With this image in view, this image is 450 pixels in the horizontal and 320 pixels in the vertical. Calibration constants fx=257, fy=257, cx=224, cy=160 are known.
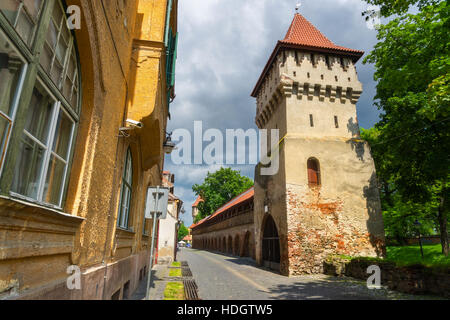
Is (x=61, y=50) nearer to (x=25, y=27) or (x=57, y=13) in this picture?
(x=57, y=13)

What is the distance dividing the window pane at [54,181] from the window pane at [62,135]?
0.13 meters

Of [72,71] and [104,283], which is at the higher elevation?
[72,71]

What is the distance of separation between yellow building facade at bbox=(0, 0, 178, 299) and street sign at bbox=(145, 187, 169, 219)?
68 centimetres

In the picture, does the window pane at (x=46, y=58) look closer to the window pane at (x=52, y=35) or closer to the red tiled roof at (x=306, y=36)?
the window pane at (x=52, y=35)

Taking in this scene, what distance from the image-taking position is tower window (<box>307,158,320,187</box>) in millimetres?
14484

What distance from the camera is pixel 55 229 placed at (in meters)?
2.72

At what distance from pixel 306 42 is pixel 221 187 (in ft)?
115

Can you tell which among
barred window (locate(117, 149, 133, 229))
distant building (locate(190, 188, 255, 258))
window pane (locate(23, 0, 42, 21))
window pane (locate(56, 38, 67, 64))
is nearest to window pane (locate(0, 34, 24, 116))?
window pane (locate(23, 0, 42, 21))

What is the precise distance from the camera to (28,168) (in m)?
Answer: 2.46

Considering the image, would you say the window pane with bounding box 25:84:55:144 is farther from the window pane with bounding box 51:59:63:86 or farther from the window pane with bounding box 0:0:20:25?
the window pane with bounding box 0:0:20:25

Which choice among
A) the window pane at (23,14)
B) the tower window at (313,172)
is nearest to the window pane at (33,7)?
the window pane at (23,14)

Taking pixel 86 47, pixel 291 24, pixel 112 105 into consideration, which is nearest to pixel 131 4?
pixel 112 105

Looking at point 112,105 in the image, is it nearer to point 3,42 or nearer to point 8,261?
point 3,42

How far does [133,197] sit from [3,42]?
618cm
